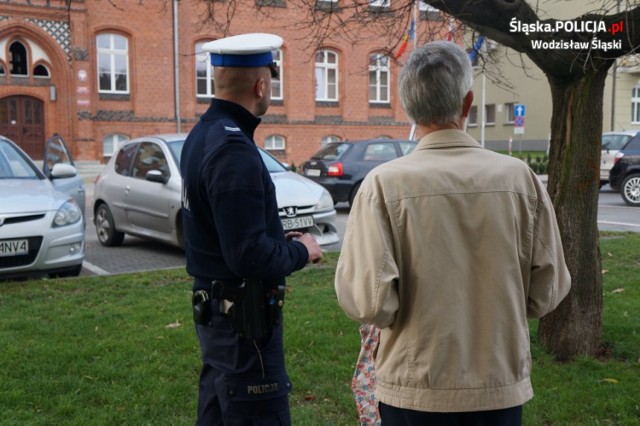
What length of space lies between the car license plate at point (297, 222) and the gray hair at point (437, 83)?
6470mm

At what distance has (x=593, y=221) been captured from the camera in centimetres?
494

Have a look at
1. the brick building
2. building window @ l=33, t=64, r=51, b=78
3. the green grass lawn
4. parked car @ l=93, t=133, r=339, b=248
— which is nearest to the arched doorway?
the brick building

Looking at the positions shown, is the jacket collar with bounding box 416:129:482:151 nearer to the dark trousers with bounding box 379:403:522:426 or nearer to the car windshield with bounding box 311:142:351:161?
the dark trousers with bounding box 379:403:522:426

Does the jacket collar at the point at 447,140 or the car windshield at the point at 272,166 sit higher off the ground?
the jacket collar at the point at 447,140

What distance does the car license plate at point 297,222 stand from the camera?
888 centimetres

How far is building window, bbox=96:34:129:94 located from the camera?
93.4 feet

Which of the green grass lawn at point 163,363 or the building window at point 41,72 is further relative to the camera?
the building window at point 41,72

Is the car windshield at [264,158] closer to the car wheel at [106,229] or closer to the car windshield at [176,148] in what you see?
the car windshield at [176,148]

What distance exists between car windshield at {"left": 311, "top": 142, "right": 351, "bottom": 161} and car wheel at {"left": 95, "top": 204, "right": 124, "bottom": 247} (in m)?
6.54

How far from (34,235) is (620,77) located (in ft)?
124

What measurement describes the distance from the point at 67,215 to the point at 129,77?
73.6 feet

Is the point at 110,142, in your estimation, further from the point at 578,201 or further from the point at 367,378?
the point at 367,378

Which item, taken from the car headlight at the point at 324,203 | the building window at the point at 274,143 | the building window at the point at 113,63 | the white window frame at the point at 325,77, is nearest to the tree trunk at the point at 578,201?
the car headlight at the point at 324,203

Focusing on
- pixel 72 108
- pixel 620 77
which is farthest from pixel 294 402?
pixel 620 77
